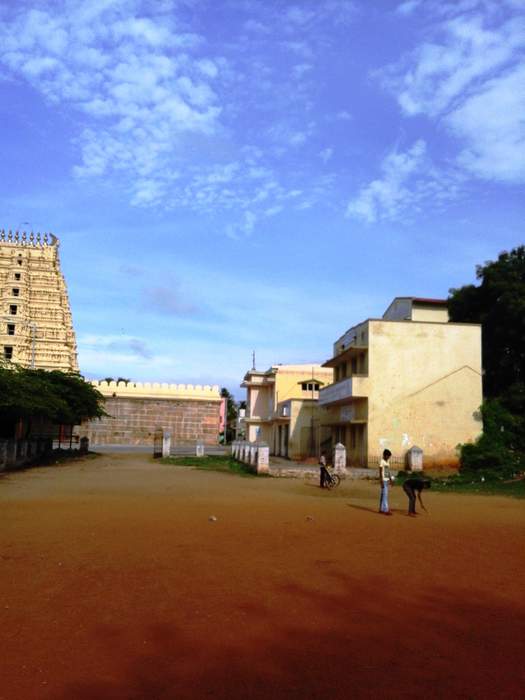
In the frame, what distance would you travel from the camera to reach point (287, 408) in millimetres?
41188

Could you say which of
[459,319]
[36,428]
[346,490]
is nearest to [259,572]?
[346,490]

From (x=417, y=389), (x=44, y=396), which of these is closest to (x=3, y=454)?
(x=44, y=396)

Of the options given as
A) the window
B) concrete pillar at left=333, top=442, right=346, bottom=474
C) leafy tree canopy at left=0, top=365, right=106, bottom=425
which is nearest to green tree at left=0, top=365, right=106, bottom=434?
leafy tree canopy at left=0, top=365, right=106, bottom=425

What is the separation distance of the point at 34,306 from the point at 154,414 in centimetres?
1413

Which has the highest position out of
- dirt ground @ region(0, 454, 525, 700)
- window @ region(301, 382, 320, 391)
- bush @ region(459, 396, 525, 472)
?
window @ region(301, 382, 320, 391)

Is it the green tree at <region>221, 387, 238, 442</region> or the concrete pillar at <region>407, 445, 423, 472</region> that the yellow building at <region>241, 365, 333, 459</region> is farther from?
the green tree at <region>221, 387, 238, 442</region>

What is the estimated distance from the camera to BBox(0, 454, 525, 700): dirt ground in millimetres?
4637

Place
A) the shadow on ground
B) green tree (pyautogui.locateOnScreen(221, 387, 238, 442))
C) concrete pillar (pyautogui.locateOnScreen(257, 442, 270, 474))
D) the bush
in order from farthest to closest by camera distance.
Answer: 1. green tree (pyautogui.locateOnScreen(221, 387, 238, 442))
2. the bush
3. concrete pillar (pyautogui.locateOnScreen(257, 442, 270, 474))
4. the shadow on ground

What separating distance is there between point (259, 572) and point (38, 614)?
115 inches

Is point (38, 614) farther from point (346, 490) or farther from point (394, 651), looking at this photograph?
point (346, 490)

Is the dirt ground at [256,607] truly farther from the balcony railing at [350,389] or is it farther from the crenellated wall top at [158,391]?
the crenellated wall top at [158,391]

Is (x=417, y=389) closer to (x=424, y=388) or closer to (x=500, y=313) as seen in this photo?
(x=424, y=388)

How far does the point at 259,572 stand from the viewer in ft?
26.2

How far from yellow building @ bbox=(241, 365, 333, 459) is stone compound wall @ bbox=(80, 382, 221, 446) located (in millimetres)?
4618
